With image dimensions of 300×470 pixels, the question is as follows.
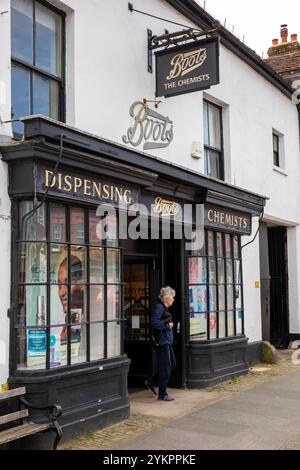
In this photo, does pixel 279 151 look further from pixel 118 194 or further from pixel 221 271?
pixel 118 194

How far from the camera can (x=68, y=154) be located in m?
6.14

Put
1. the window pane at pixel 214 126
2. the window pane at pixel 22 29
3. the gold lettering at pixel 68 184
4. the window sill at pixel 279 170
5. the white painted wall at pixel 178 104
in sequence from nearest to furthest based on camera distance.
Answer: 1. the gold lettering at pixel 68 184
2. the window pane at pixel 22 29
3. the white painted wall at pixel 178 104
4. the window pane at pixel 214 126
5. the window sill at pixel 279 170

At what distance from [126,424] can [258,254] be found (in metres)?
6.52

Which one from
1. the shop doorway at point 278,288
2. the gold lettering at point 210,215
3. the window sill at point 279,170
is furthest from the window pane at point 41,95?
the shop doorway at point 278,288

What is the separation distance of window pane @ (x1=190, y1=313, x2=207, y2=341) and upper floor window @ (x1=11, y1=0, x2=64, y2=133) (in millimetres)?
4219

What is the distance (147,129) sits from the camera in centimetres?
867

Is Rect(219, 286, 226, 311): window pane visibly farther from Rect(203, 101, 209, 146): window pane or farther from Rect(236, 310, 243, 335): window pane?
Rect(203, 101, 209, 146): window pane

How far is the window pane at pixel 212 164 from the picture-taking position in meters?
11.0

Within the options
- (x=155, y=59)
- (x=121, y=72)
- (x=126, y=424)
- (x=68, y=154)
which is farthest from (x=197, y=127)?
(x=126, y=424)

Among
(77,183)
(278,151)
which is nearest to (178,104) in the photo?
(77,183)

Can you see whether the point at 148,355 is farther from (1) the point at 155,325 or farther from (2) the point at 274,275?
(2) the point at 274,275

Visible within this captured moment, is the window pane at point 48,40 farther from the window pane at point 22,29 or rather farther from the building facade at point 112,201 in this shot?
the window pane at point 22,29

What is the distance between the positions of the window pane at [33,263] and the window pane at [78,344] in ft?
2.76

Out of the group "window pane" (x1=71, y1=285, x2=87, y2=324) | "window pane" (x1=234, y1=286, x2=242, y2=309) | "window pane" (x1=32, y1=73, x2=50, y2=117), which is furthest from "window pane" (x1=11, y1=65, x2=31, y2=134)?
"window pane" (x1=234, y1=286, x2=242, y2=309)
